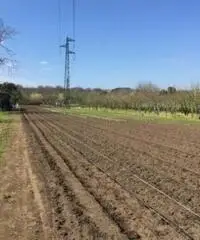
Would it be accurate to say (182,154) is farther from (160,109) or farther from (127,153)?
(160,109)

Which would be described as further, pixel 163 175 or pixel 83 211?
pixel 163 175

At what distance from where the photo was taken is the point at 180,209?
363 inches

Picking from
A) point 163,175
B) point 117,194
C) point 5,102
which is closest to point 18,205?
point 117,194

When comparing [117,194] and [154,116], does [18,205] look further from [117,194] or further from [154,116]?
[154,116]

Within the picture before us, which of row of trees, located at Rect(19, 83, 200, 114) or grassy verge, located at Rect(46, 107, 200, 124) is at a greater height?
row of trees, located at Rect(19, 83, 200, 114)

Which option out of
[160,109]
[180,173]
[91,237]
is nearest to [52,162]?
[180,173]

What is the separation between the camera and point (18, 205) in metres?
9.84

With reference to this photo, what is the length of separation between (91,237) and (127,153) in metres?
11.6

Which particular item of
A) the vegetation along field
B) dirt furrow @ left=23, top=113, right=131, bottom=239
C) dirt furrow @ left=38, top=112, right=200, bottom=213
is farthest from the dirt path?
dirt furrow @ left=38, top=112, right=200, bottom=213

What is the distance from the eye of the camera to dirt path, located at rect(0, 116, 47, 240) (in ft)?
25.7

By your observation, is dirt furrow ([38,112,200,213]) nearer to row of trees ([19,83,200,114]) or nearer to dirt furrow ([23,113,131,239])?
dirt furrow ([23,113,131,239])

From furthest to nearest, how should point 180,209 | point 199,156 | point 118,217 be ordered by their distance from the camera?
point 199,156 → point 180,209 → point 118,217

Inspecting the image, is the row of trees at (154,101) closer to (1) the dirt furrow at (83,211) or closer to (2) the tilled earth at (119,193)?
(2) the tilled earth at (119,193)

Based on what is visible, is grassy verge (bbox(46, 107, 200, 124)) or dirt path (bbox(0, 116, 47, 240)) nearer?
dirt path (bbox(0, 116, 47, 240))
